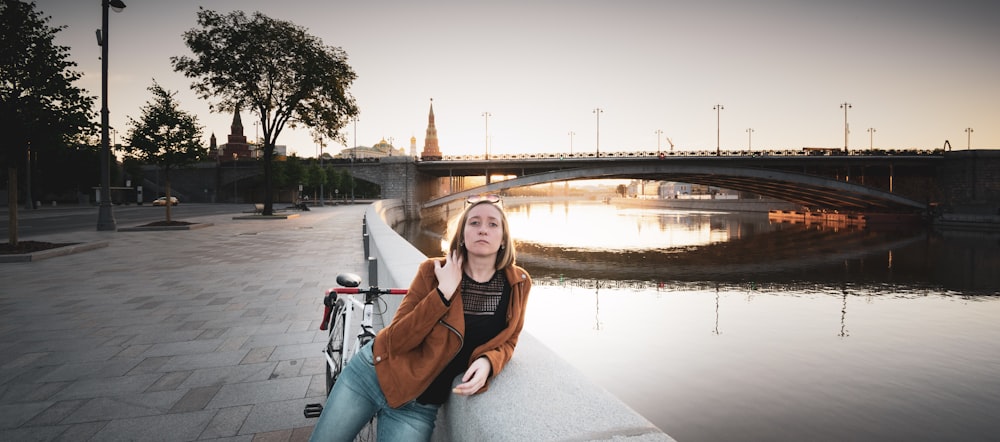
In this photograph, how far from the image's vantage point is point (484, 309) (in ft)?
7.94

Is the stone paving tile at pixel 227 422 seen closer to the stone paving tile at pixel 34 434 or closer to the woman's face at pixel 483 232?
the stone paving tile at pixel 34 434

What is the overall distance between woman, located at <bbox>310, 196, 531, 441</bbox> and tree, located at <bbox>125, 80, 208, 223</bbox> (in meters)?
20.9

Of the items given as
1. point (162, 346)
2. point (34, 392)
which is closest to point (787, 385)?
point (162, 346)

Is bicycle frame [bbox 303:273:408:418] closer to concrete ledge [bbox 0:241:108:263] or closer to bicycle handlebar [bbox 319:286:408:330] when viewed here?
bicycle handlebar [bbox 319:286:408:330]

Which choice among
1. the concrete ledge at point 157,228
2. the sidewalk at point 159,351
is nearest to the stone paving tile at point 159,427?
the sidewalk at point 159,351

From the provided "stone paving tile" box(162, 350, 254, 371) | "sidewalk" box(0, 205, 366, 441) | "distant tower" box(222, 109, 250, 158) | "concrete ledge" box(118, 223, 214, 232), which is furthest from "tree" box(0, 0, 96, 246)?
"distant tower" box(222, 109, 250, 158)

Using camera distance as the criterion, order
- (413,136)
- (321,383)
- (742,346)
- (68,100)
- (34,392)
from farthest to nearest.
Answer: (413,136)
(68,100)
(742,346)
(321,383)
(34,392)

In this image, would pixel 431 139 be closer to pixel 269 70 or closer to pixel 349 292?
pixel 269 70

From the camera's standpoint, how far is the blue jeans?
224 cm

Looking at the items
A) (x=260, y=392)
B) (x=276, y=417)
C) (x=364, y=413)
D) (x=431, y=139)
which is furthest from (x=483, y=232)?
(x=431, y=139)

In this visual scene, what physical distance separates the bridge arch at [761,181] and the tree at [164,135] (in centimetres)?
Result: 2515

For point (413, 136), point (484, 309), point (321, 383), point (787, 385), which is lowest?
point (787, 385)

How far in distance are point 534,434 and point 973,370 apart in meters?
10.4

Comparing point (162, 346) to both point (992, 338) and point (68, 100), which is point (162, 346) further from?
point (992, 338)
